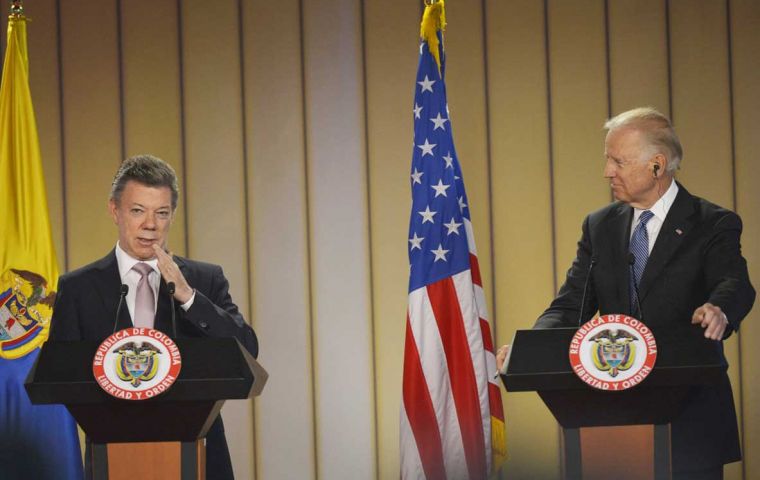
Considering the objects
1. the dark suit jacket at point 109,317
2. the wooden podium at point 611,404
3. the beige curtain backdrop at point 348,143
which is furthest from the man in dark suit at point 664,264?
the beige curtain backdrop at point 348,143

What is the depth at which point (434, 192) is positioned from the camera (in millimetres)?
4109

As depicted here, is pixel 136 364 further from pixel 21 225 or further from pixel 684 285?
pixel 21 225

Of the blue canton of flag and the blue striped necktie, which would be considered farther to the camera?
the blue canton of flag

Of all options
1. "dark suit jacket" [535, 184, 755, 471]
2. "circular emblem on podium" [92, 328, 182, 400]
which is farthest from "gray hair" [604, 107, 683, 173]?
"circular emblem on podium" [92, 328, 182, 400]

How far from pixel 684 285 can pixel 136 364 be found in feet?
5.16

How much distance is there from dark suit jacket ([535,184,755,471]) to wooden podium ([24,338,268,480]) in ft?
3.63

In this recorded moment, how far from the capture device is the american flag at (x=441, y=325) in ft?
13.1

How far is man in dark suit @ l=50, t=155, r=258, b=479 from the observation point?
279cm

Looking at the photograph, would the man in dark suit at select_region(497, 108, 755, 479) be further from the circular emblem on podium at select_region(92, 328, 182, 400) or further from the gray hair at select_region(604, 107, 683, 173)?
the circular emblem on podium at select_region(92, 328, 182, 400)

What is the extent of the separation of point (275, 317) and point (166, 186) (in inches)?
68.2

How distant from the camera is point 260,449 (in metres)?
4.67

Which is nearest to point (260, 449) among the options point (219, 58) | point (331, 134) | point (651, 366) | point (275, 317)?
point (275, 317)

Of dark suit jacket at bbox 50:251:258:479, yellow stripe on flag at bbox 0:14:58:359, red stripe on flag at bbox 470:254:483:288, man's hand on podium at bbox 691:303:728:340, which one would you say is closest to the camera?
man's hand on podium at bbox 691:303:728:340

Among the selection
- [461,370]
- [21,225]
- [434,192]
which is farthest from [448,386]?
[21,225]
